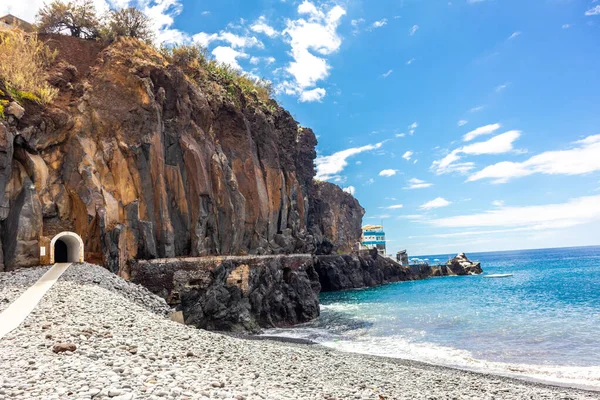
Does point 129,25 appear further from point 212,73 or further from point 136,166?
point 136,166

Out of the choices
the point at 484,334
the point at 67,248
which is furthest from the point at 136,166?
the point at 484,334

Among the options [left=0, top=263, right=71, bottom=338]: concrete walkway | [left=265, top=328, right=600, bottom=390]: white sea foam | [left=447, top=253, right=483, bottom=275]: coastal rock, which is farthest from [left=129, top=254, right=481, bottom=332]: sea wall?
[left=447, top=253, right=483, bottom=275]: coastal rock

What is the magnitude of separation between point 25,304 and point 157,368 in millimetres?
7481

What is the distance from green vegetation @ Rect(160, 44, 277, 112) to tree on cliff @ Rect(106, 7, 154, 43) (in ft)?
8.47

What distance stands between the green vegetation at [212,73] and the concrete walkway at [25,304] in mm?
29710

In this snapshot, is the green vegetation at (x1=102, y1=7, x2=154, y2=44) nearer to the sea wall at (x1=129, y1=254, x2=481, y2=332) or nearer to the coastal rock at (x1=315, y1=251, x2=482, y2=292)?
the sea wall at (x1=129, y1=254, x2=481, y2=332)

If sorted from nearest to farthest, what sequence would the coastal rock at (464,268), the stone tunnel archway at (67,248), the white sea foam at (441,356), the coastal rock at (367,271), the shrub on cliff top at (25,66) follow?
the white sea foam at (441,356) → the stone tunnel archway at (67,248) → the shrub on cliff top at (25,66) → the coastal rock at (367,271) → the coastal rock at (464,268)

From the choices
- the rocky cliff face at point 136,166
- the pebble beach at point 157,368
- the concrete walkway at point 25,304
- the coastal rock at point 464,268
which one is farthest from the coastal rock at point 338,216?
the pebble beach at point 157,368

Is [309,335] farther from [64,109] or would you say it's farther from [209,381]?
[64,109]

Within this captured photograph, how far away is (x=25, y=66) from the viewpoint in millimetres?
27484

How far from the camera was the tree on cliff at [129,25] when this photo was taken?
36.9 meters

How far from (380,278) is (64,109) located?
66806 mm

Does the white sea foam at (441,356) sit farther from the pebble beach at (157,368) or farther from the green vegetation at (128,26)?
the green vegetation at (128,26)

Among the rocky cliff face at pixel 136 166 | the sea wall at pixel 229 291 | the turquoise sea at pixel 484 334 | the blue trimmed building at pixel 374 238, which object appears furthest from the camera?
the blue trimmed building at pixel 374 238
